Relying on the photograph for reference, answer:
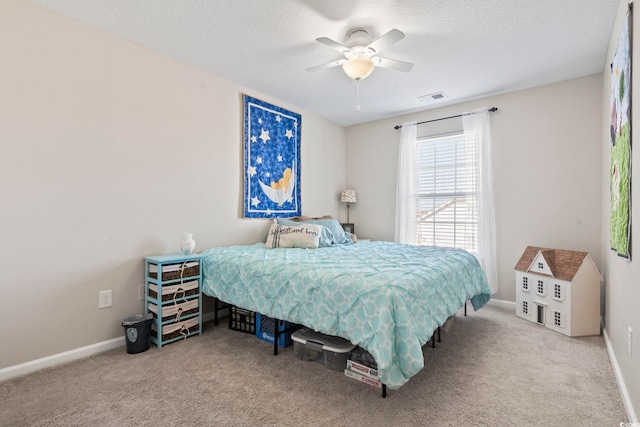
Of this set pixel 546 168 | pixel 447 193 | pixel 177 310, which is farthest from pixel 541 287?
pixel 177 310

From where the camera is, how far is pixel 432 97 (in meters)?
3.85

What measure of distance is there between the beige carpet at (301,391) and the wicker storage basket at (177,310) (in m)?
0.23

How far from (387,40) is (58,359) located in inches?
132

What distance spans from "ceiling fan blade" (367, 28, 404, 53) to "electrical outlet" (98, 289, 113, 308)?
9.55 ft

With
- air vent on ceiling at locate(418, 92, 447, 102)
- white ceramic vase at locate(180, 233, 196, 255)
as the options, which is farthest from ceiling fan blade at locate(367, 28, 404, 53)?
white ceramic vase at locate(180, 233, 196, 255)

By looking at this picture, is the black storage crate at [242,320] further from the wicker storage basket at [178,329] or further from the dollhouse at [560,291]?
the dollhouse at [560,291]

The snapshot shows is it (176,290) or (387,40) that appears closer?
(387,40)

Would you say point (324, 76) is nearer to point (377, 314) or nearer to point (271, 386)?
point (377, 314)

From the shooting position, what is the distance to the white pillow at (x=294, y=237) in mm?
3332

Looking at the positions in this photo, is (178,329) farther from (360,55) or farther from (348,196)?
(348,196)

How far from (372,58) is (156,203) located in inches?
92.4

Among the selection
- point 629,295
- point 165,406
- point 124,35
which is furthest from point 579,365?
point 124,35

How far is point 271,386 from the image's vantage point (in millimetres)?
1941

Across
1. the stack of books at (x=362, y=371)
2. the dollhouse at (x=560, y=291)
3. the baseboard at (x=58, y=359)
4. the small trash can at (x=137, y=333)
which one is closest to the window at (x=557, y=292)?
the dollhouse at (x=560, y=291)
